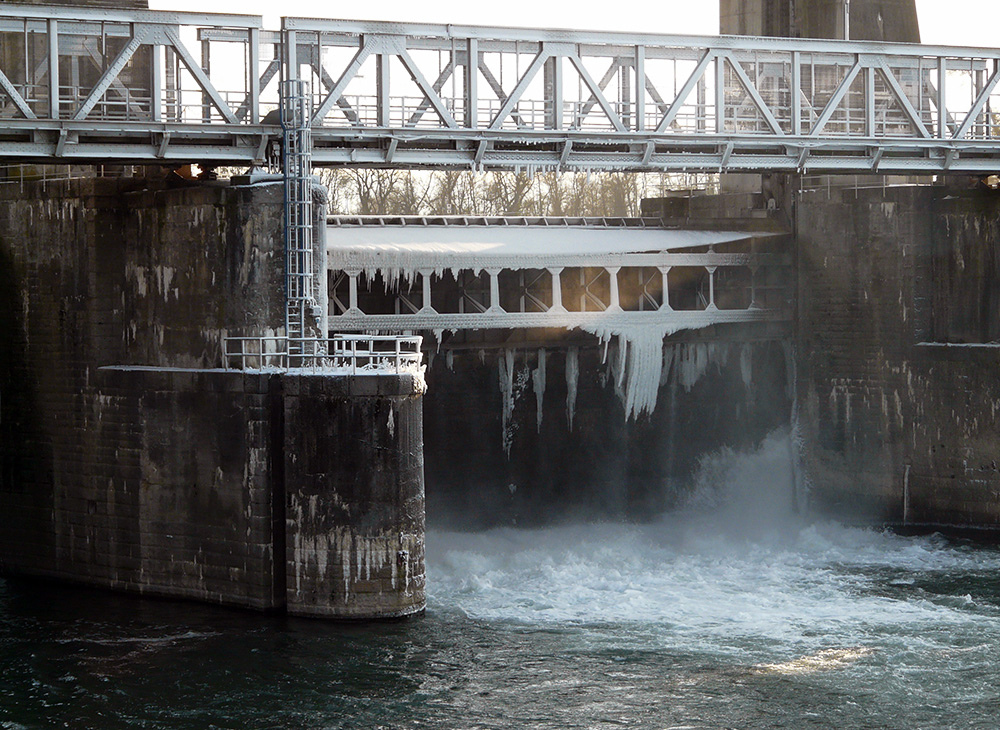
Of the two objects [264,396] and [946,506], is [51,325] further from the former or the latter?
[946,506]

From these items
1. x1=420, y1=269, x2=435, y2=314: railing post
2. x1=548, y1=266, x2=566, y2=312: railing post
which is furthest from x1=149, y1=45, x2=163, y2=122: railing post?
x1=548, y1=266, x2=566, y2=312: railing post

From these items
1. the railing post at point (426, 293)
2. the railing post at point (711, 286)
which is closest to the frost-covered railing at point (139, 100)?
the railing post at point (426, 293)

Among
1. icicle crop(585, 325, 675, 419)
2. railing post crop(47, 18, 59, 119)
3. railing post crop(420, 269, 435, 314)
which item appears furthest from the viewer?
icicle crop(585, 325, 675, 419)

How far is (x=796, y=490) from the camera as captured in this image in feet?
138

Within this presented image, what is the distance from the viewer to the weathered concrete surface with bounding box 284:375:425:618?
28.0 metres

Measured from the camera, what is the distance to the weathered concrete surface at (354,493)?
91.8 ft

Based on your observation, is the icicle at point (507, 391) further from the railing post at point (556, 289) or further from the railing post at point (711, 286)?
the railing post at point (711, 286)

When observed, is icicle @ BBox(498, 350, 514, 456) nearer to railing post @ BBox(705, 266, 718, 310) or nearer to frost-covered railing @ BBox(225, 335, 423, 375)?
railing post @ BBox(705, 266, 718, 310)

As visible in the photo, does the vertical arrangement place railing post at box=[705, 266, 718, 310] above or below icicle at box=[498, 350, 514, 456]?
above

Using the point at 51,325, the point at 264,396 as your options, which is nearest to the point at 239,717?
the point at 264,396

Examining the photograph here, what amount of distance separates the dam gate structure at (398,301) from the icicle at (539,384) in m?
0.06

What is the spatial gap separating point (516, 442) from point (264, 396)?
12.3m

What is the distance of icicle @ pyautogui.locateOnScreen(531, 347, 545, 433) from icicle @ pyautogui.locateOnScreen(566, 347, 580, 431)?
807 mm

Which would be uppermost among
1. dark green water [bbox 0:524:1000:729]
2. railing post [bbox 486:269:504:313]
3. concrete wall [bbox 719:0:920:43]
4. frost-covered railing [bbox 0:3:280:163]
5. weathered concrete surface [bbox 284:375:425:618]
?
concrete wall [bbox 719:0:920:43]
